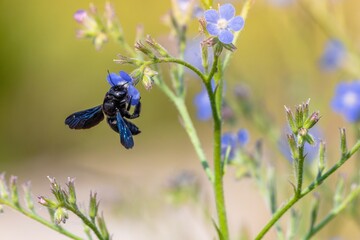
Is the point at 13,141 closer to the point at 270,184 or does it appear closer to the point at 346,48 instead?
the point at 346,48

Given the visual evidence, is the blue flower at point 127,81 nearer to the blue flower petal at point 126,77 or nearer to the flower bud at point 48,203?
the blue flower petal at point 126,77

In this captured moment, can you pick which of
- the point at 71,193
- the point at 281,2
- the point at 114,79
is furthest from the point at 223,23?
the point at 281,2

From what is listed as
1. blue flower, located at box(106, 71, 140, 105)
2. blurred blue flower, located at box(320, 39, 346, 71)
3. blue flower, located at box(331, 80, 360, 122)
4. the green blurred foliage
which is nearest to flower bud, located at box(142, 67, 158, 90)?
blue flower, located at box(106, 71, 140, 105)

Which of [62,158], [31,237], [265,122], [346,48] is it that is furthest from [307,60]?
[62,158]

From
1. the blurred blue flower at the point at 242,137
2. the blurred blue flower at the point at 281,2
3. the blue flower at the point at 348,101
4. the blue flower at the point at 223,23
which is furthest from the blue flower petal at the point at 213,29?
the blurred blue flower at the point at 281,2

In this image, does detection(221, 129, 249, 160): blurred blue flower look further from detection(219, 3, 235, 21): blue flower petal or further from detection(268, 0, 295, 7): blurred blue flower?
detection(268, 0, 295, 7): blurred blue flower

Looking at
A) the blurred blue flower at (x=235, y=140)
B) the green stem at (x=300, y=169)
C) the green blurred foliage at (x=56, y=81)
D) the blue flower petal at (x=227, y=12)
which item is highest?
the green blurred foliage at (x=56, y=81)

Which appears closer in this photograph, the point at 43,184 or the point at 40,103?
the point at 43,184
